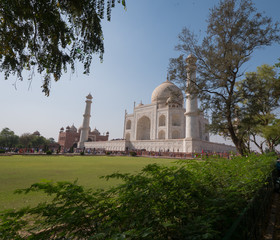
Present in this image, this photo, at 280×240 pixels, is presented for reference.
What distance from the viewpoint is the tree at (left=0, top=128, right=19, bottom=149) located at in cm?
4060

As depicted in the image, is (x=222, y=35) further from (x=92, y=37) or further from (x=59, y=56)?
(x=59, y=56)

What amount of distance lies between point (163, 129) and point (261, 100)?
22449 millimetres

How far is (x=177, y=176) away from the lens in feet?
6.15

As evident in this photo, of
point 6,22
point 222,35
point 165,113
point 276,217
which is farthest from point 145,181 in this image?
point 165,113

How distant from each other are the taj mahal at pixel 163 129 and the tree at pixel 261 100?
7.21 m

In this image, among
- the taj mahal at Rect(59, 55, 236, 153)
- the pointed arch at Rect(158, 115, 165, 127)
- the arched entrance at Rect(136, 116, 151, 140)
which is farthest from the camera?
the arched entrance at Rect(136, 116, 151, 140)

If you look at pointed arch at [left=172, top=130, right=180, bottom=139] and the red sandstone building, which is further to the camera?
the red sandstone building

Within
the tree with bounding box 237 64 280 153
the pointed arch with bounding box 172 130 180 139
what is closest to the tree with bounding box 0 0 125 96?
the tree with bounding box 237 64 280 153

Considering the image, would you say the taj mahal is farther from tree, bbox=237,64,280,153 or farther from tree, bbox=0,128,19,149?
tree, bbox=0,128,19,149

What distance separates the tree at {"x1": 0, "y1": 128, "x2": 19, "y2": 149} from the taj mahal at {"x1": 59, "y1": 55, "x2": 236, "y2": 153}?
18.1 metres

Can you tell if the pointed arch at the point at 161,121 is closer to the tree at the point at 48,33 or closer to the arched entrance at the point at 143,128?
the arched entrance at the point at 143,128

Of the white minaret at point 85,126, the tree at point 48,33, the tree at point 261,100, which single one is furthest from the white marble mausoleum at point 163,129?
the tree at point 48,33

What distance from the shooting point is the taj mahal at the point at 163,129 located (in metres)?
21.4

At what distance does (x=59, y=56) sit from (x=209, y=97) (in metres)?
6.93
